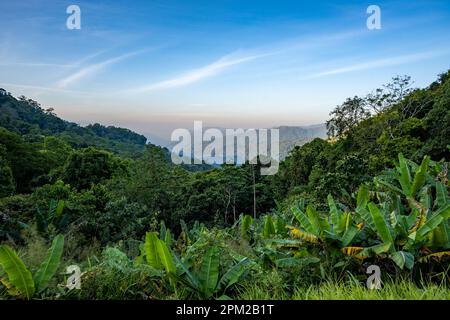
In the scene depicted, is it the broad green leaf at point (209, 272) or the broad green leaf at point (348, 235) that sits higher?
the broad green leaf at point (348, 235)

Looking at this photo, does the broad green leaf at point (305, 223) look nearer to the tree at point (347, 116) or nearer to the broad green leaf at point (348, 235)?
the broad green leaf at point (348, 235)

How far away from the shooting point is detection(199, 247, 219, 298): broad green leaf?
3.59 metres

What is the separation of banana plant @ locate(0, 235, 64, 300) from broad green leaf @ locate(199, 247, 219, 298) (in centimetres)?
144

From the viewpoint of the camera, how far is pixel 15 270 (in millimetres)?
3246

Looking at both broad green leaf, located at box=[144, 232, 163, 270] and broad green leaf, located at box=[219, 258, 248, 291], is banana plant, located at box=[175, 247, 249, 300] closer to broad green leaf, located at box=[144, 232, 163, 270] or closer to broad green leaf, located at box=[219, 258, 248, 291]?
broad green leaf, located at box=[219, 258, 248, 291]

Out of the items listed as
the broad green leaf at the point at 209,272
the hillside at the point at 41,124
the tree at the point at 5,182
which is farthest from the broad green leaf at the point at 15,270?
the hillside at the point at 41,124

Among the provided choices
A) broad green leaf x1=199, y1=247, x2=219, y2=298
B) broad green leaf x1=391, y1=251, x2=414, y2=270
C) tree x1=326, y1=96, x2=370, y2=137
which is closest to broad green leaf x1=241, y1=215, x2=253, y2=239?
broad green leaf x1=199, y1=247, x2=219, y2=298

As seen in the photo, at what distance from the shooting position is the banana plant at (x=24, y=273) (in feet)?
10.7

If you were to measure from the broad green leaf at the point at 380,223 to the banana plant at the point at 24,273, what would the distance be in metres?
3.29

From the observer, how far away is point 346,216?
14.1 feet

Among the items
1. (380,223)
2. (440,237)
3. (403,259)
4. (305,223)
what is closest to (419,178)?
(440,237)

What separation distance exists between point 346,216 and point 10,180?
2566 cm
